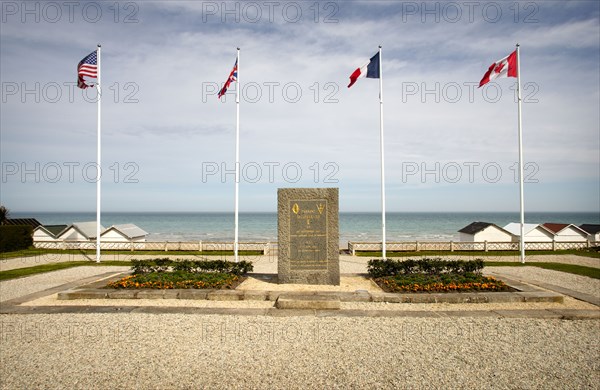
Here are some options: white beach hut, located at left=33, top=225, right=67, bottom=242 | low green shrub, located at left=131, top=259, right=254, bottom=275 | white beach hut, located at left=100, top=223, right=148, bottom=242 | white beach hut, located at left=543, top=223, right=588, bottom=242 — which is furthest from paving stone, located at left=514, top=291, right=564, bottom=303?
white beach hut, located at left=33, top=225, right=67, bottom=242

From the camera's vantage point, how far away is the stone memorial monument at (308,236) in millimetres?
11273

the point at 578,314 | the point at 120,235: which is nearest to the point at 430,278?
the point at 578,314

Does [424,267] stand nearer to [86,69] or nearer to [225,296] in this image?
[225,296]

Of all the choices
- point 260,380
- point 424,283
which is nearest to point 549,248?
point 424,283

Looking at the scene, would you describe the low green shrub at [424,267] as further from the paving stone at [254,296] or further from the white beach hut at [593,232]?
the white beach hut at [593,232]

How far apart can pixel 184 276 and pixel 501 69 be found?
1520 centimetres

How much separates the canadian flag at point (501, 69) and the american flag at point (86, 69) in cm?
1708

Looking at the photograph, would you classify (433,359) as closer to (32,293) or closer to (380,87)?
(32,293)

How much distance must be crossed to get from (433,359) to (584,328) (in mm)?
4071

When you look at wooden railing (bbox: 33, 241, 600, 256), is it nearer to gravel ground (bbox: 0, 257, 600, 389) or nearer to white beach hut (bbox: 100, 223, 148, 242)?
white beach hut (bbox: 100, 223, 148, 242)

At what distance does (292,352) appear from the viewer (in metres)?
5.98

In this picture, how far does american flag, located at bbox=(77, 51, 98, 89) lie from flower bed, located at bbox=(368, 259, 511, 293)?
14.5 metres

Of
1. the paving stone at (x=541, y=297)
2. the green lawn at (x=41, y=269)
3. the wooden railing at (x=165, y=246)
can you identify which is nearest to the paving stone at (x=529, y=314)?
the paving stone at (x=541, y=297)

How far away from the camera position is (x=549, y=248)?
2564cm
